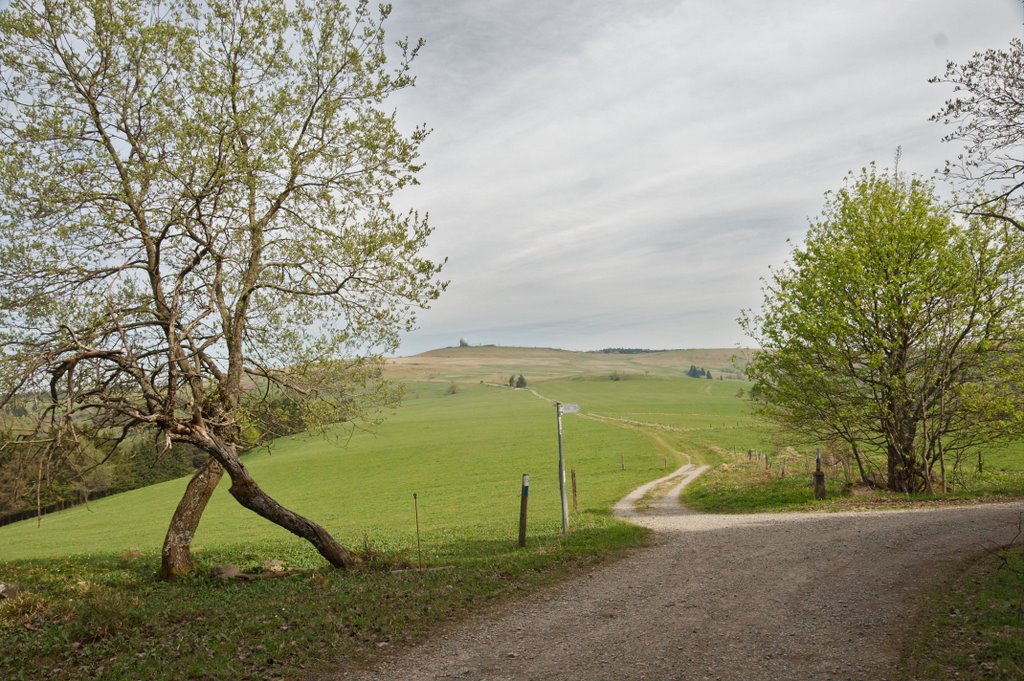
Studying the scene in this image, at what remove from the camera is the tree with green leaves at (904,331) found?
893 inches

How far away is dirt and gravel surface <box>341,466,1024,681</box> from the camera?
839 cm

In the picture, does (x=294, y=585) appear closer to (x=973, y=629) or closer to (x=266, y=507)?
(x=266, y=507)

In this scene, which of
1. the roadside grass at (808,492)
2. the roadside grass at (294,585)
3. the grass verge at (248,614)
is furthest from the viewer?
the roadside grass at (808,492)

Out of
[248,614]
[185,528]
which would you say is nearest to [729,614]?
[248,614]

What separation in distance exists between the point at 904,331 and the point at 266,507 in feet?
74.9

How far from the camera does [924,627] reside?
9141 millimetres

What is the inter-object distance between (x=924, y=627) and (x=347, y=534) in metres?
26.8

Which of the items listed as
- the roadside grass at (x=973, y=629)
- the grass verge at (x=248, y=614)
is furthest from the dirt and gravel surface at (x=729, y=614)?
the grass verge at (x=248, y=614)

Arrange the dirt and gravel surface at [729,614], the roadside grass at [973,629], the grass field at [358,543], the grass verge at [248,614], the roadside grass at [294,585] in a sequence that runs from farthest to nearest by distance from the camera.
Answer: the grass field at [358,543] < the roadside grass at [294,585] < the grass verge at [248,614] < the dirt and gravel surface at [729,614] < the roadside grass at [973,629]

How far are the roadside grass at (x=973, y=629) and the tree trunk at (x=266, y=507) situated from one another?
11418mm

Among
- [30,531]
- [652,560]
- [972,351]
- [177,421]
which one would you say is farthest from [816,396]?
[30,531]

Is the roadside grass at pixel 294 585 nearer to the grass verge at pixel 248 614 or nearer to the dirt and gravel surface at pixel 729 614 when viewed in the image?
the grass verge at pixel 248 614

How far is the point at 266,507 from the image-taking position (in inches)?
577

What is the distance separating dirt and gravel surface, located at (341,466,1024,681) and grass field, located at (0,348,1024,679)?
1.20 metres
